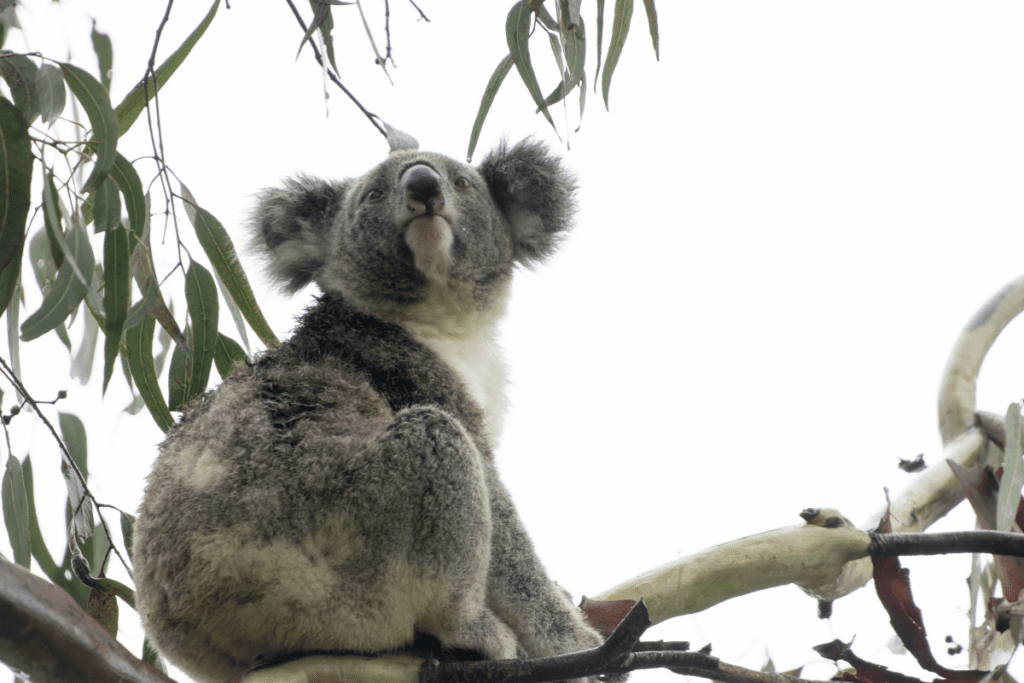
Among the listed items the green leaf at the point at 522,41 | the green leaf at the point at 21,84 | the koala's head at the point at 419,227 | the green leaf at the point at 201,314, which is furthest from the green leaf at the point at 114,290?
the green leaf at the point at 522,41

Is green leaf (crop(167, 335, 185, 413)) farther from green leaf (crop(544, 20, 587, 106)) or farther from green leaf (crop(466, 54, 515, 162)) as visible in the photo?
green leaf (crop(544, 20, 587, 106))

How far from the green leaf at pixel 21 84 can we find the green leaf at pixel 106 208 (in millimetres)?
212

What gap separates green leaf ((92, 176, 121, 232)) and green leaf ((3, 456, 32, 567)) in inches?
27.6

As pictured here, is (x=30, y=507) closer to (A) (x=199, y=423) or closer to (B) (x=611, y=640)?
(A) (x=199, y=423)

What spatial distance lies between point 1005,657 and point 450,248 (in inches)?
65.9

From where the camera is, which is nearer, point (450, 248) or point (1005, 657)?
point (1005, 657)

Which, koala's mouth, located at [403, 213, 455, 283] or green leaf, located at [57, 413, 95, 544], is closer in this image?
green leaf, located at [57, 413, 95, 544]

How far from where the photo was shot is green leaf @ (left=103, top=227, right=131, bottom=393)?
5.88 ft

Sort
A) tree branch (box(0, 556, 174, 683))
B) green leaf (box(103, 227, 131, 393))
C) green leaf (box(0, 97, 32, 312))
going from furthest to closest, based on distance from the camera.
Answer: green leaf (box(103, 227, 131, 393)) → green leaf (box(0, 97, 32, 312)) → tree branch (box(0, 556, 174, 683))

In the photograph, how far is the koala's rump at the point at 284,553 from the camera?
166 cm

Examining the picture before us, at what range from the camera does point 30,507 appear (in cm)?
227

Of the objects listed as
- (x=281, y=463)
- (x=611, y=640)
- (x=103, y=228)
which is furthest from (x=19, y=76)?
(x=611, y=640)

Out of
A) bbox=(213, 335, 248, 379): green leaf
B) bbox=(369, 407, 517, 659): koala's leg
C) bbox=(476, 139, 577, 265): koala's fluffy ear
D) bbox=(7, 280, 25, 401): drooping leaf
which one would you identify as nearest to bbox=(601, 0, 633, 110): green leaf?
bbox=(476, 139, 577, 265): koala's fluffy ear

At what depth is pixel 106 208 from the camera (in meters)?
1.86
